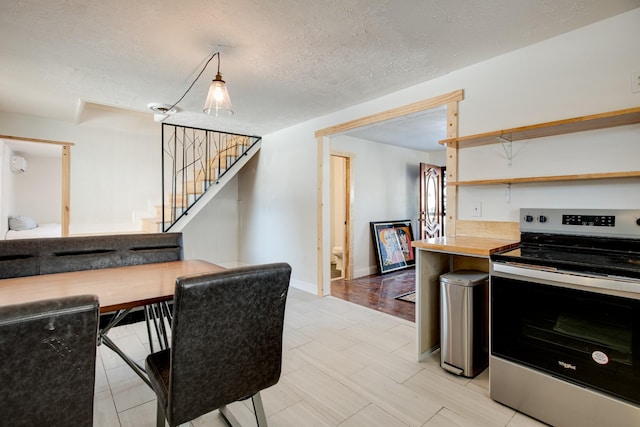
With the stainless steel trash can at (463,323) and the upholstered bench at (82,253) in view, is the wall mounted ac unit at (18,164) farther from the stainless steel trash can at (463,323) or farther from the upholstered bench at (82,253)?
the stainless steel trash can at (463,323)

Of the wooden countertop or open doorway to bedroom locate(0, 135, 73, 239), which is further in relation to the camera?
open doorway to bedroom locate(0, 135, 73, 239)

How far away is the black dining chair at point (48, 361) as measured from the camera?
0.70 m

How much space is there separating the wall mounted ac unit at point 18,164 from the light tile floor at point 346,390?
5100mm

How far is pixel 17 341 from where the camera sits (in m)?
0.70

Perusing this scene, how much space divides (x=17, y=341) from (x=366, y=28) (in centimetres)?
226

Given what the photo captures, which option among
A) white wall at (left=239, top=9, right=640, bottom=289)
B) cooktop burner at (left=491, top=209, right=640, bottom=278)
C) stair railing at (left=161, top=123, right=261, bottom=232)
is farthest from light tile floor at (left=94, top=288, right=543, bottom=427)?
stair railing at (left=161, top=123, right=261, bottom=232)

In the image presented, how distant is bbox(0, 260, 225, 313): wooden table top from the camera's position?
1285 millimetres

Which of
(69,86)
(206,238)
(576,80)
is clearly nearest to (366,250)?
(206,238)

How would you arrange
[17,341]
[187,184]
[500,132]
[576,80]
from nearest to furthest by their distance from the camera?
[17,341], [576,80], [500,132], [187,184]

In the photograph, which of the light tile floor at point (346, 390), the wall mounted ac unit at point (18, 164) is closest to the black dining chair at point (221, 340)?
the light tile floor at point (346, 390)

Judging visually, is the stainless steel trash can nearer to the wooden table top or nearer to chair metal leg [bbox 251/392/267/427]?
chair metal leg [bbox 251/392/267/427]

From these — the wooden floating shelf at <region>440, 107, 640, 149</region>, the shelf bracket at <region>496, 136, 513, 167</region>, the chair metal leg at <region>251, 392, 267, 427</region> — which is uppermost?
the wooden floating shelf at <region>440, 107, 640, 149</region>

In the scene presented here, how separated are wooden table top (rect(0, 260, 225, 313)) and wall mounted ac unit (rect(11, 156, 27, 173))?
579cm

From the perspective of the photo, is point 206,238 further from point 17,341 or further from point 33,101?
point 17,341
